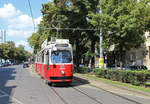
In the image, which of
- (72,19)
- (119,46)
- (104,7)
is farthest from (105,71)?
(72,19)

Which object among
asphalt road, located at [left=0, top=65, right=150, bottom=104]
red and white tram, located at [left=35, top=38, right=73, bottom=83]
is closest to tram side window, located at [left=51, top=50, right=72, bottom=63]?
red and white tram, located at [left=35, top=38, right=73, bottom=83]

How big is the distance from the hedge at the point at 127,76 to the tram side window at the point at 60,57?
4.72 meters

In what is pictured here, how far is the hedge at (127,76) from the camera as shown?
47.6ft

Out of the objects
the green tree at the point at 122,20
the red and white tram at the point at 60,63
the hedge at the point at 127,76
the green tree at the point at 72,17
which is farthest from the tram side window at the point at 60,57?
the green tree at the point at 72,17

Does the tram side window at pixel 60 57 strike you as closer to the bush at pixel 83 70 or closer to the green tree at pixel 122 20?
the green tree at pixel 122 20

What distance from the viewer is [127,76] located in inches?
648

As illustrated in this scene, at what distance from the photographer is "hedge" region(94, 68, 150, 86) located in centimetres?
1452

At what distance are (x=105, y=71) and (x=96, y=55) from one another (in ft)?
29.1

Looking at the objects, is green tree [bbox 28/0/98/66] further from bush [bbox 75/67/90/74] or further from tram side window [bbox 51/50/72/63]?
tram side window [bbox 51/50/72/63]

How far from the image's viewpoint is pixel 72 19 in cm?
2878

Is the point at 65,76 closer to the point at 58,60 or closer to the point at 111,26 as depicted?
the point at 58,60

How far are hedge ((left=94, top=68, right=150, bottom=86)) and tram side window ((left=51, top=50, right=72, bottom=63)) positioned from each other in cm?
472

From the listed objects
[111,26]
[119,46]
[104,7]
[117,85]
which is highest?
[104,7]

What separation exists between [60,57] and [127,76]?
5553 mm
